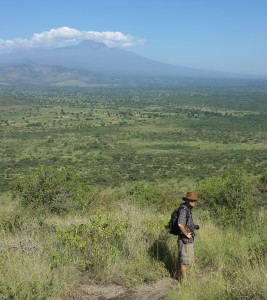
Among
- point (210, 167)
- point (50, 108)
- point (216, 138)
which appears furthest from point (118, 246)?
point (50, 108)

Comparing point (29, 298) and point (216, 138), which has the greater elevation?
point (29, 298)

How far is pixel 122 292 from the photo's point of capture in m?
4.95

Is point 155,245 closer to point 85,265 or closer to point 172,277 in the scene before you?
point 172,277

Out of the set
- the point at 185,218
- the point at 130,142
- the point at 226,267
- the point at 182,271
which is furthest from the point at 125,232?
the point at 130,142

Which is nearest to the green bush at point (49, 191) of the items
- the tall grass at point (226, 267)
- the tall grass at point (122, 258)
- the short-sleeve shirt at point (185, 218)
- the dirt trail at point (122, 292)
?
the tall grass at point (122, 258)

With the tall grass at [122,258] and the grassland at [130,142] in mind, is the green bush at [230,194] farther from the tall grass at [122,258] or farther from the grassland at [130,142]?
the grassland at [130,142]

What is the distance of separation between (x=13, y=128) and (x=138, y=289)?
84778mm

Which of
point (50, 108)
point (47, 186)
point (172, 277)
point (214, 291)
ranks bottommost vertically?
point (50, 108)

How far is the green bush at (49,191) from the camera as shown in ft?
47.0

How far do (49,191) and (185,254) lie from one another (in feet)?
33.8

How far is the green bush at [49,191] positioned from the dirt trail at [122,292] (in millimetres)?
8752

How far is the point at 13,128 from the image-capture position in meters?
86.0

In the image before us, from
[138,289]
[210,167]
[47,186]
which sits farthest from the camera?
[210,167]

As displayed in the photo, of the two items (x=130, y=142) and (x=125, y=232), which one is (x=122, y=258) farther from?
(x=130, y=142)
